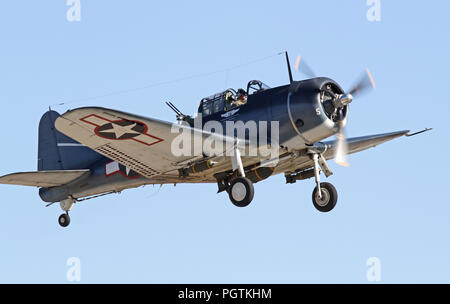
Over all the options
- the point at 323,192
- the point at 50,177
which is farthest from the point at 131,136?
the point at 323,192

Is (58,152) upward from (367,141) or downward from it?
upward

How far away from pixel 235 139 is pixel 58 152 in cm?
663

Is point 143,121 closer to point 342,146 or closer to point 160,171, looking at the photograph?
point 160,171

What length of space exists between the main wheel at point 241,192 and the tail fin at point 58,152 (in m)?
4.77

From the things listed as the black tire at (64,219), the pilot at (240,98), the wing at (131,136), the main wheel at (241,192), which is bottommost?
the main wheel at (241,192)

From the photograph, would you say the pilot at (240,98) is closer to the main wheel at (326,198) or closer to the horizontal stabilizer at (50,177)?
the main wheel at (326,198)

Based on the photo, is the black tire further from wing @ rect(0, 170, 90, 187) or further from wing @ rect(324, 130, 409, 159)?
wing @ rect(324, 130, 409, 159)

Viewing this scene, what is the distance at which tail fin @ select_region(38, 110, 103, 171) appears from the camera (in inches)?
742

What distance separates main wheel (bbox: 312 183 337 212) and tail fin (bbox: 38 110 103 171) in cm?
564

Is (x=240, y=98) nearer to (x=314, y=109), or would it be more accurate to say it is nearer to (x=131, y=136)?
(x=314, y=109)

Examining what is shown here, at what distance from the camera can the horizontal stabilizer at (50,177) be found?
17469mm

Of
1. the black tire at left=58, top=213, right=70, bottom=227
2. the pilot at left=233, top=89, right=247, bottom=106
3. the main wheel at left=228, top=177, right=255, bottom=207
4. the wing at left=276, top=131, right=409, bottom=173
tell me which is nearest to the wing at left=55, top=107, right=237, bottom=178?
the main wheel at left=228, top=177, right=255, bottom=207

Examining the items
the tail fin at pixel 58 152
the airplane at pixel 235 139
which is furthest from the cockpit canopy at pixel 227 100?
the tail fin at pixel 58 152

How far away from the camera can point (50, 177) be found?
18328 millimetres
